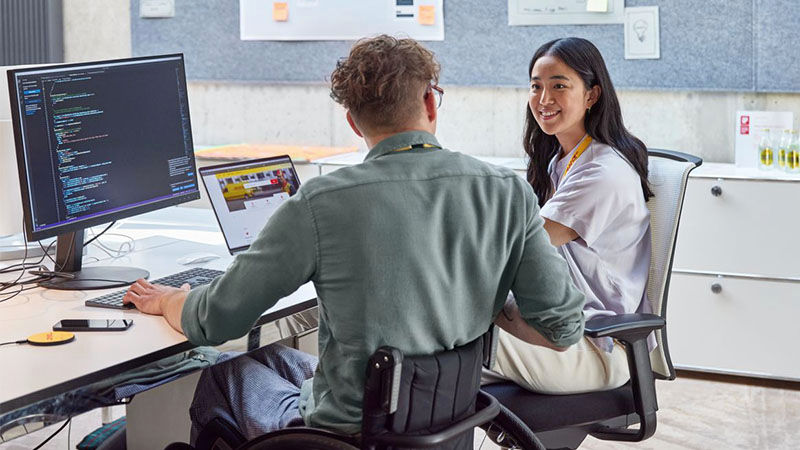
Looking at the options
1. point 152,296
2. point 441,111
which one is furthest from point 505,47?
point 152,296

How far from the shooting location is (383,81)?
5.01 feet

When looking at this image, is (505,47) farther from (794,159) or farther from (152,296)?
(152,296)

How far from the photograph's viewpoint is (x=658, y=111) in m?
4.01

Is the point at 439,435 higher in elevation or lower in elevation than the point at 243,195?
lower

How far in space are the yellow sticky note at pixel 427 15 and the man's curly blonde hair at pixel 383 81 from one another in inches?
109

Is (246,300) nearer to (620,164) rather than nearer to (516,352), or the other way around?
(516,352)

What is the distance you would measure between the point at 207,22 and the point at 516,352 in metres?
3.18

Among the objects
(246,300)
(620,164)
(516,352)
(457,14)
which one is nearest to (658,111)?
(457,14)

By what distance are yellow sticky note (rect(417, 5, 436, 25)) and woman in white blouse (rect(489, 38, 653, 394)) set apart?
1764 millimetres

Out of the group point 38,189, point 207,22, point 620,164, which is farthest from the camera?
point 207,22

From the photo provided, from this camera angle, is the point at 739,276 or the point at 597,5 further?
the point at 597,5

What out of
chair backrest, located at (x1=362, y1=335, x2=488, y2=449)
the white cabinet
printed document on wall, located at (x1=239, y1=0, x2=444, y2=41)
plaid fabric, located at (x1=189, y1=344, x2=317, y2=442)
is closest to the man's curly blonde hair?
chair backrest, located at (x1=362, y1=335, x2=488, y2=449)

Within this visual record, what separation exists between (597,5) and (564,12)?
0.45 feet

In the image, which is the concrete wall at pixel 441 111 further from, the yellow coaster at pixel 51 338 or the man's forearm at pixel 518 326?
the yellow coaster at pixel 51 338
